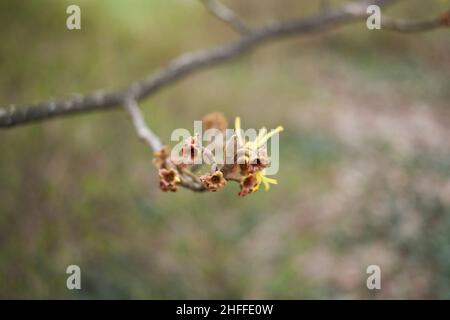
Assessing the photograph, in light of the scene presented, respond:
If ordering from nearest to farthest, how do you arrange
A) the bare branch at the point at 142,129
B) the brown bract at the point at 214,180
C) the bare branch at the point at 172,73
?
the brown bract at the point at 214,180
the bare branch at the point at 142,129
the bare branch at the point at 172,73

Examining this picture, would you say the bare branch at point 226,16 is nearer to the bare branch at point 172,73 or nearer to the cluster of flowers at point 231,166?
the bare branch at point 172,73

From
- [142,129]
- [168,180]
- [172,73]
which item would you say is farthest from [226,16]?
[168,180]

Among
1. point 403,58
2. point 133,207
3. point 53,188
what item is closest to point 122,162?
point 133,207

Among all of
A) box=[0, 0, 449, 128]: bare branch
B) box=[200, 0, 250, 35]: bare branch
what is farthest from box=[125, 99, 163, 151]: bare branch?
box=[200, 0, 250, 35]: bare branch

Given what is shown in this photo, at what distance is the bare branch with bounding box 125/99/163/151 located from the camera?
1.84 metres

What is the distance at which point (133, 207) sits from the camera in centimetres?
389

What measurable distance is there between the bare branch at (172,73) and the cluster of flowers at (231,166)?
76 cm

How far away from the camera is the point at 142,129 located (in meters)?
2.01

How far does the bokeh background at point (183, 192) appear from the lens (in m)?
3.30

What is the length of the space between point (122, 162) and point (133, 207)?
15.3 inches

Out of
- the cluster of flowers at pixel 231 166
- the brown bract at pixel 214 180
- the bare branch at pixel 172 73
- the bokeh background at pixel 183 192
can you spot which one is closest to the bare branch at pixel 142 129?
the bare branch at pixel 172 73

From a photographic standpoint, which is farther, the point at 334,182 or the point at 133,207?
the point at 334,182

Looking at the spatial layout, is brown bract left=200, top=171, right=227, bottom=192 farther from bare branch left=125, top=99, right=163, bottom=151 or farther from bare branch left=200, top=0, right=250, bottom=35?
bare branch left=200, top=0, right=250, bottom=35
